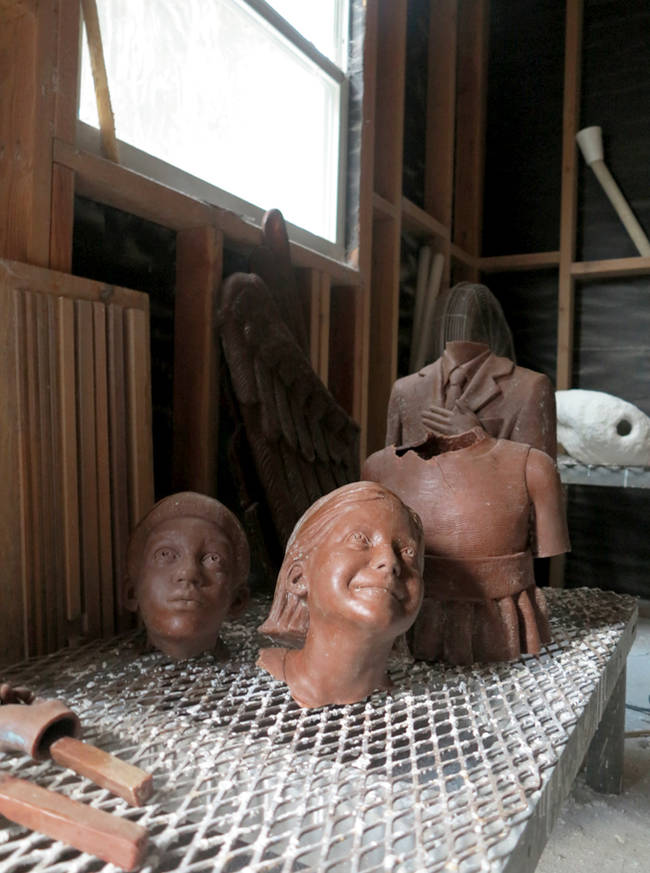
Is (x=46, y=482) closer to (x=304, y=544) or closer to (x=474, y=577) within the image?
(x=304, y=544)

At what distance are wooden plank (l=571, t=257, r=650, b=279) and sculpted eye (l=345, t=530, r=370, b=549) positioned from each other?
341 cm

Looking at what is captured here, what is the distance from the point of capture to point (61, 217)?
6.16 feet

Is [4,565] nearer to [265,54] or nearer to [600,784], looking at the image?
[600,784]

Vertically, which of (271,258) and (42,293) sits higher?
(271,258)

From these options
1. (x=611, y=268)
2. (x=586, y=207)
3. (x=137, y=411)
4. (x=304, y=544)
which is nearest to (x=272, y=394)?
(x=137, y=411)

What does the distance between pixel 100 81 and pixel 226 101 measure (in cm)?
68

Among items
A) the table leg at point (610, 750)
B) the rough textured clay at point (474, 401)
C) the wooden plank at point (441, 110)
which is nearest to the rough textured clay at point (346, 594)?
the rough textured clay at point (474, 401)

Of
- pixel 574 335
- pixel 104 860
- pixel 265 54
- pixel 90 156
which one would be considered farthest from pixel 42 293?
pixel 574 335

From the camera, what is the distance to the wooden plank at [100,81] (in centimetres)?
199

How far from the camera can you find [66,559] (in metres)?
1.82

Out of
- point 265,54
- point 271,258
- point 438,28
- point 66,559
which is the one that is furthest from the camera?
point 438,28

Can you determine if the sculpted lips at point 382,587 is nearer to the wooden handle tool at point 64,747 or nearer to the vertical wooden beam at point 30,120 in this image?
the wooden handle tool at point 64,747

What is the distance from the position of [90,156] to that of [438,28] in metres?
3.24

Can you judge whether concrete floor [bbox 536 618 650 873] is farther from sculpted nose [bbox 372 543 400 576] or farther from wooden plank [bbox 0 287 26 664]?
wooden plank [bbox 0 287 26 664]
